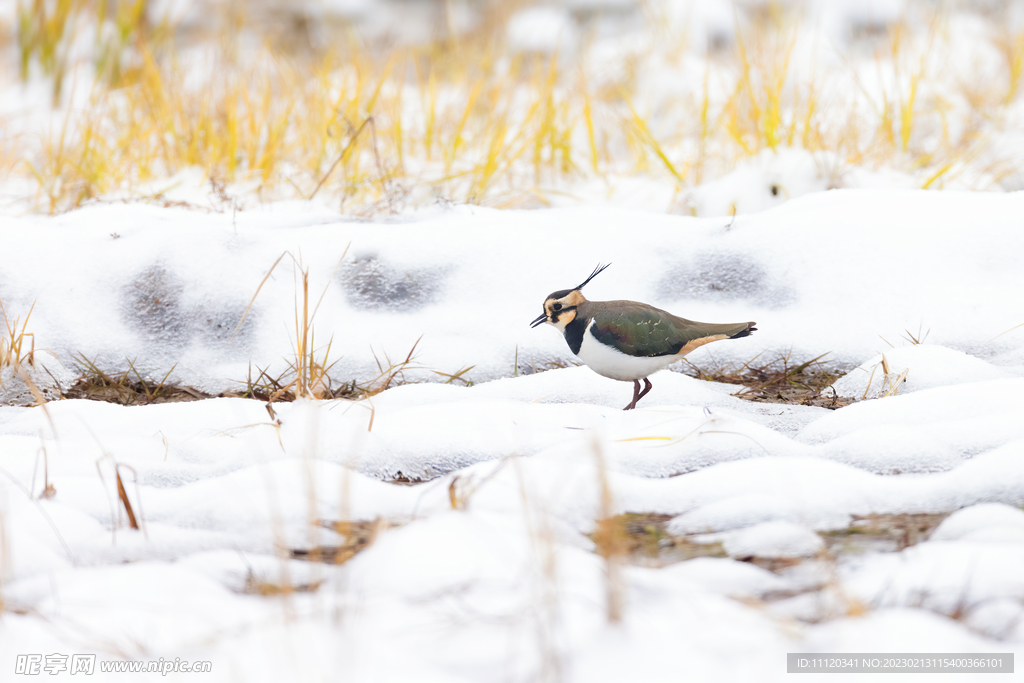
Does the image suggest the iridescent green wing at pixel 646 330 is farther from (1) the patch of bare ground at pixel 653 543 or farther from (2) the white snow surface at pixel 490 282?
(1) the patch of bare ground at pixel 653 543

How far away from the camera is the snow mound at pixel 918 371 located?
76.0 inches

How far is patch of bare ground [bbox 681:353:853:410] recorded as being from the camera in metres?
2.07

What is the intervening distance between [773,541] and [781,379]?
3.39 feet

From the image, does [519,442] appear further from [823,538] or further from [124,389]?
[124,389]

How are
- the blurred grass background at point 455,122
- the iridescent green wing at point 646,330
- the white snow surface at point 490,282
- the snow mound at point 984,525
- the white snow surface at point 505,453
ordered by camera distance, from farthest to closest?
the blurred grass background at point 455,122, the white snow surface at point 490,282, the iridescent green wing at point 646,330, the snow mound at point 984,525, the white snow surface at point 505,453

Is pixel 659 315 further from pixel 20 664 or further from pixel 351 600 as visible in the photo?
pixel 20 664

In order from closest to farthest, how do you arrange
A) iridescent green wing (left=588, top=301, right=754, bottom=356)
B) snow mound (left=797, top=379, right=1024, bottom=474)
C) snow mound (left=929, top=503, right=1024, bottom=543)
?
snow mound (left=929, top=503, right=1024, bottom=543)
snow mound (left=797, top=379, right=1024, bottom=474)
iridescent green wing (left=588, top=301, right=754, bottom=356)

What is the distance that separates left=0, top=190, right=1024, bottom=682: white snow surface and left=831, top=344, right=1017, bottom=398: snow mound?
0.04 feet

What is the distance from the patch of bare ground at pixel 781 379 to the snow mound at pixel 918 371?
0.18 ft

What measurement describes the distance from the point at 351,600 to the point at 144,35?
5.16 meters

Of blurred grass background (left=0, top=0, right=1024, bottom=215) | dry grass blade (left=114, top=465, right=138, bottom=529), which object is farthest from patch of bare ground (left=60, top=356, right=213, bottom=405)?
blurred grass background (left=0, top=0, right=1024, bottom=215)

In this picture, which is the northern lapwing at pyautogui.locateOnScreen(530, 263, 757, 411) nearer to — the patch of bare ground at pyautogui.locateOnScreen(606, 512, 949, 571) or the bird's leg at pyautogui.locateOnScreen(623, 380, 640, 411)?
the bird's leg at pyautogui.locateOnScreen(623, 380, 640, 411)

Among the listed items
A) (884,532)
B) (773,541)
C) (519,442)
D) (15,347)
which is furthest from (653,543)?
(15,347)

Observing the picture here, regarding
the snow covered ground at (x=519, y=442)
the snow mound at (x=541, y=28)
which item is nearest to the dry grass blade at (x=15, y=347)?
the snow covered ground at (x=519, y=442)
